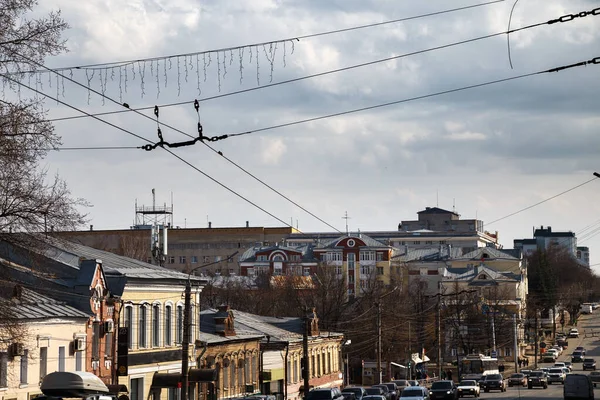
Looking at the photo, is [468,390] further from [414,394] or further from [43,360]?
[43,360]

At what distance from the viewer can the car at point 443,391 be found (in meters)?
60.8

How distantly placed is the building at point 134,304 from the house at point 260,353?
11.1ft

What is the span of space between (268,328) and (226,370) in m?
11.3

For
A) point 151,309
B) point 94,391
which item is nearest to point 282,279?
point 151,309

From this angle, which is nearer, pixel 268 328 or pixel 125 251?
pixel 268 328

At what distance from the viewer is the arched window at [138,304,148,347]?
50250 millimetres

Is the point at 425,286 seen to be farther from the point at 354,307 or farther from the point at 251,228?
the point at 251,228

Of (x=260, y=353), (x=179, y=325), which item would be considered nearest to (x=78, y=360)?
(x=179, y=325)

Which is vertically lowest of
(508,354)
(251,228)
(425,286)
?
(508,354)

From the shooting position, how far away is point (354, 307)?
4368 inches

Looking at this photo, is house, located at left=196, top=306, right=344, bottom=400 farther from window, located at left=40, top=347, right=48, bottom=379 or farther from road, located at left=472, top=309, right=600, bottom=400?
window, located at left=40, top=347, right=48, bottom=379

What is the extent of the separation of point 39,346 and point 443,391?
2761 cm

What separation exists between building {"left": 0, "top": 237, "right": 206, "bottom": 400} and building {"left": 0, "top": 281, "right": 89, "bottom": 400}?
1.13m

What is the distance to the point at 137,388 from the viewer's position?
164 feet
